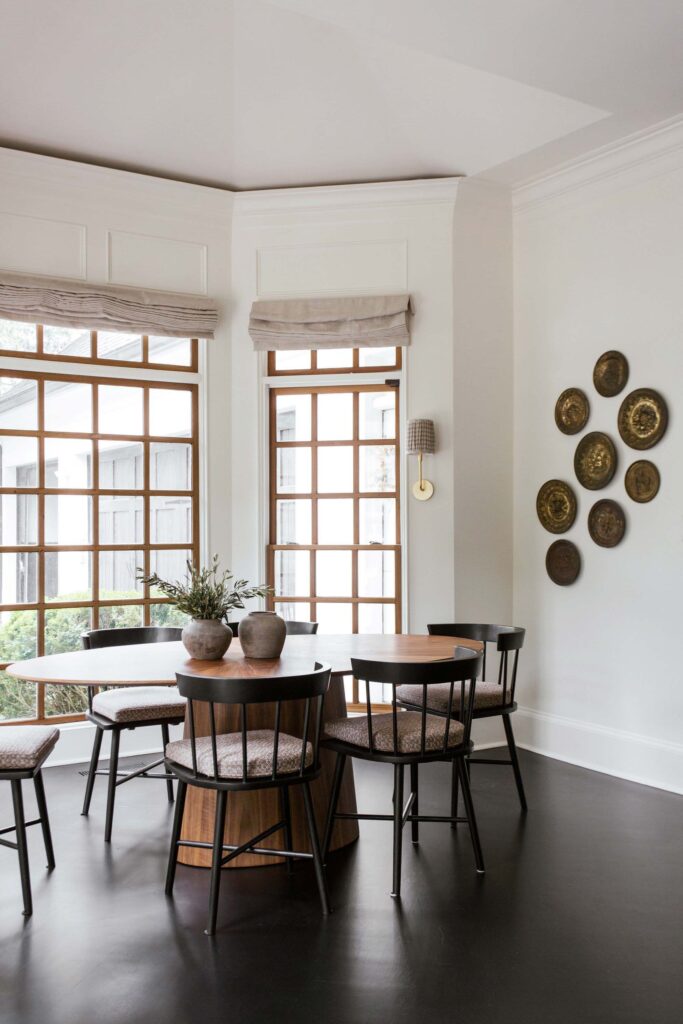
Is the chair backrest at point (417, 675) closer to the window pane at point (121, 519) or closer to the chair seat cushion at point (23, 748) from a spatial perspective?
the chair seat cushion at point (23, 748)

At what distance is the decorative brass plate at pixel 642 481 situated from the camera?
4.76 meters

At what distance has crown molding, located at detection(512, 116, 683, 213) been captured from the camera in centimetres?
467

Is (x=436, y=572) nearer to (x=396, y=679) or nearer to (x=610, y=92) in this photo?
(x=396, y=679)

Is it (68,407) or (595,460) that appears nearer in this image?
(595,460)

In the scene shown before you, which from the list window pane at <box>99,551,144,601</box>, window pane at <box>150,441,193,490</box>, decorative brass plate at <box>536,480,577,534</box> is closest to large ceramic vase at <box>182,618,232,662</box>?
window pane at <box>99,551,144,601</box>

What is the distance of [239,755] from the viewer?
3158 mm

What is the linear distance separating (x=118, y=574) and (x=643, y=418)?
321 centimetres

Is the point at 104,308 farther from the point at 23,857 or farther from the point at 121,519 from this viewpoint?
the point at 23,857

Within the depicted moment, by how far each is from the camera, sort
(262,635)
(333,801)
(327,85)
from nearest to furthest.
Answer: (333,801) < (262,635) < (327,85)

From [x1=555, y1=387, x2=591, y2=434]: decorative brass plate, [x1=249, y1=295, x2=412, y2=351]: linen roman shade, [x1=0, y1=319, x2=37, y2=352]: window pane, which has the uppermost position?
[x1=249, y1=295, x2=412, y2=351]: linen roman shade

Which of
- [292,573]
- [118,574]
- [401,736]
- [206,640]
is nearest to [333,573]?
[292,573]

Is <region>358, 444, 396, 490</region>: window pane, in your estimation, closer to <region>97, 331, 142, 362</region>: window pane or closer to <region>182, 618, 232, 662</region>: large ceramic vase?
<region>97, 331, 142, 362</region>: window pane

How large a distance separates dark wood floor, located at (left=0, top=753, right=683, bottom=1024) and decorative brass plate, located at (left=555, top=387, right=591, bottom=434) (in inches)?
86.6

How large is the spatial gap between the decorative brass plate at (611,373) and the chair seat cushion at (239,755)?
9.23ft
